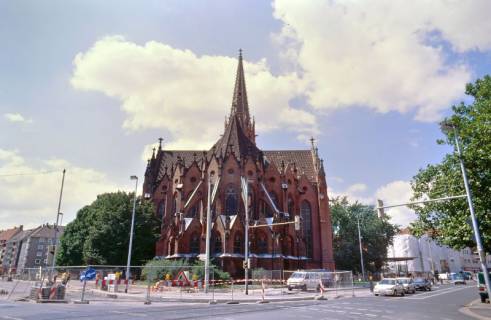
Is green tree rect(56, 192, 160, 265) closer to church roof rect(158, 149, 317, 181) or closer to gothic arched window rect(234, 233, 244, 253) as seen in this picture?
church roof rect(158, 149, 317, 181)

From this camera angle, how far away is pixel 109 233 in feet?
141

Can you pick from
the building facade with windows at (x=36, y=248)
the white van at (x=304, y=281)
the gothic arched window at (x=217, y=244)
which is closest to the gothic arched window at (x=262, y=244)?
the gothic arched window at (x=217, y=244)

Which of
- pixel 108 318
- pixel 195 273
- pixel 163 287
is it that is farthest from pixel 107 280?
pixel 108 318

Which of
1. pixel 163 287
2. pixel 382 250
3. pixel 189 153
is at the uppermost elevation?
pixel 189 153

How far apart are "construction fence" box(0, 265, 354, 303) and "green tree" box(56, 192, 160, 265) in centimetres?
754

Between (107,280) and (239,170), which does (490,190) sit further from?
(239,170)

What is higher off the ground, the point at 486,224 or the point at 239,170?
the point at 239,170

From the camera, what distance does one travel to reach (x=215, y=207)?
143ft

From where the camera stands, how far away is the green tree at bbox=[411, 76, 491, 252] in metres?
17.7

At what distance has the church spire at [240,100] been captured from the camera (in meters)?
64.4

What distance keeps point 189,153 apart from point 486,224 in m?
51.3

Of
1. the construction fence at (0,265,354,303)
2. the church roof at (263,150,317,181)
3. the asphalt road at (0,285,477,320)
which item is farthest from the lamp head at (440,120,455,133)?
the church roof at (263,150,317,181)

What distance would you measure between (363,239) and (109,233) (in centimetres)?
4118

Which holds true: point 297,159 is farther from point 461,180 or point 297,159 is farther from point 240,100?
point 461,180
